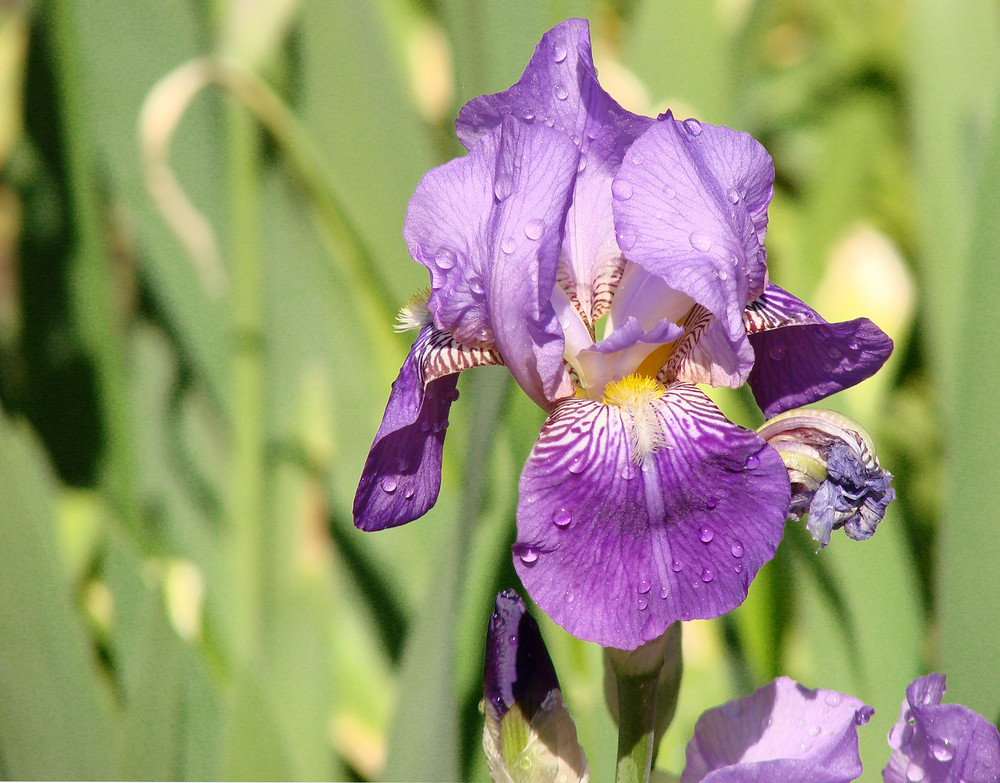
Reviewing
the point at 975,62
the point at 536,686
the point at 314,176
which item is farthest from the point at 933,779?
the point at 975,62

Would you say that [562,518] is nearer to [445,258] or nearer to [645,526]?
[645,526]

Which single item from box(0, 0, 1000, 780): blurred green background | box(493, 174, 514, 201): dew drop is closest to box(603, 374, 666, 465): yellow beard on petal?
box(493, 174, 514, 201): dew drop

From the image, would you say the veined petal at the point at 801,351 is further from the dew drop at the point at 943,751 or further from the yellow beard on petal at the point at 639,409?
the dew drop at the point at 943,751

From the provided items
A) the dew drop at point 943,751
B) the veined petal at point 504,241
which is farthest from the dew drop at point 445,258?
the dew drop at point 943,751

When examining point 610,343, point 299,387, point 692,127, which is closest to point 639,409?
point 610,343

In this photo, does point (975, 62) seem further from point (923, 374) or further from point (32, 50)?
point (32, 50)
